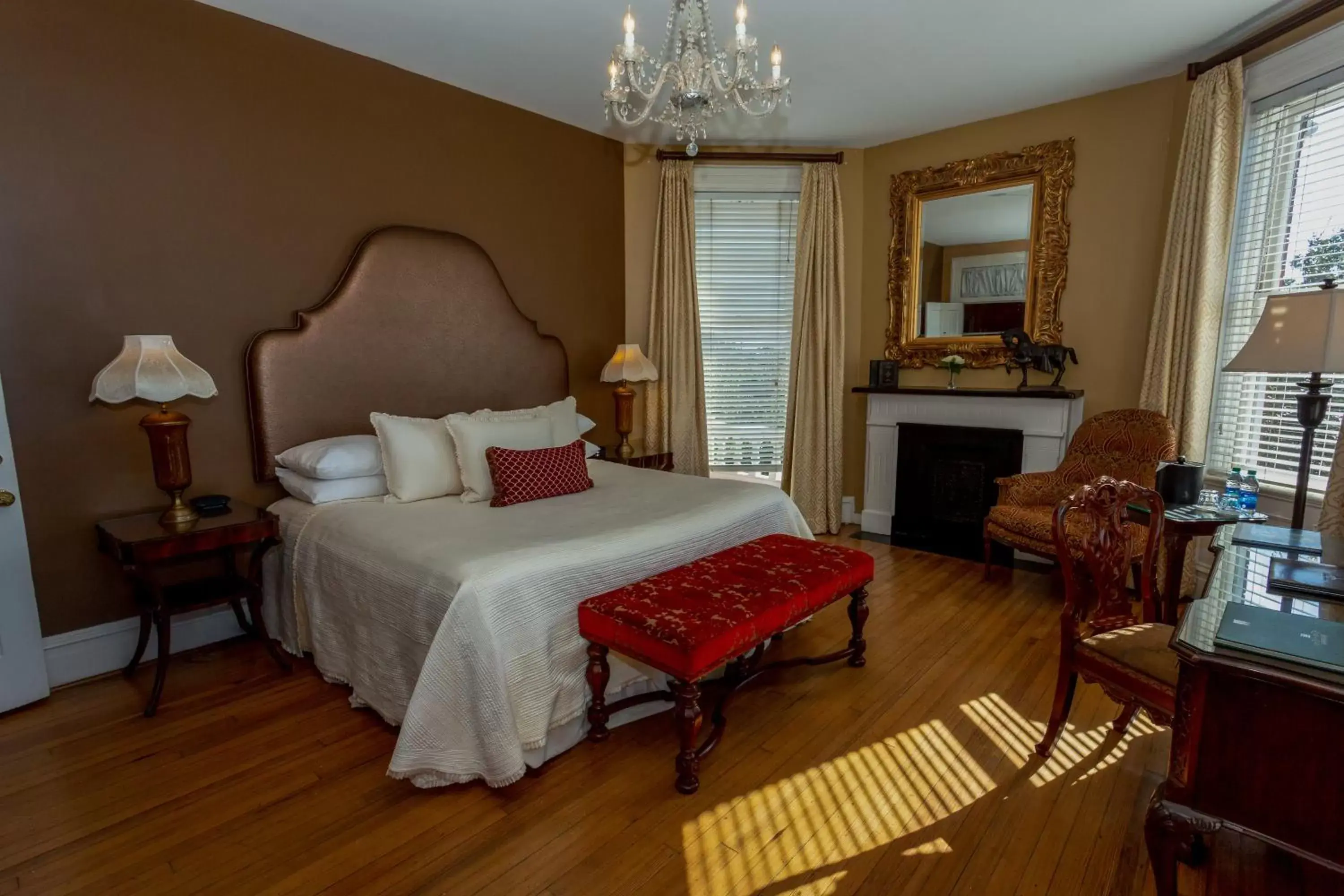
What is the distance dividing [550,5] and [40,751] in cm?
338

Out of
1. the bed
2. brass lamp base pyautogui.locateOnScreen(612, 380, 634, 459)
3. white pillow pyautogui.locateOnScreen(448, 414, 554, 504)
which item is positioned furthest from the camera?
brass lamp base pyautogui.locateOnScreen(612, 380, 634, 459)

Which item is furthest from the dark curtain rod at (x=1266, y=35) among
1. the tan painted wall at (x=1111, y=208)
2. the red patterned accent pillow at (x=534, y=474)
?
the red patterned accent pillow at (x=534, y=474)

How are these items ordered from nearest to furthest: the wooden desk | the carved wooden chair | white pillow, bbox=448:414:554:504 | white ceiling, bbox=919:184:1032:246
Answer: the wooden desk < the carved wooden chair < white pillow, bbox=448:414:554:504 < white ceiling, bbox=919:184:1032:246

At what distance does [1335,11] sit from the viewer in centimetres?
275

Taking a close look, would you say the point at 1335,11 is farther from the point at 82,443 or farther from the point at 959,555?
the point at 82,443

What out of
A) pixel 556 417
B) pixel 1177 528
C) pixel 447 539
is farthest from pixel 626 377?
pixel 1177 528

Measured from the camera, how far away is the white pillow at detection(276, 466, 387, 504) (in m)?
2.88

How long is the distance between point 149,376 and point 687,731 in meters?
2.31

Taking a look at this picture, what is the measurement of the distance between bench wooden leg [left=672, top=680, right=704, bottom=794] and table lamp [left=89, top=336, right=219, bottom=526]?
2.05 meters

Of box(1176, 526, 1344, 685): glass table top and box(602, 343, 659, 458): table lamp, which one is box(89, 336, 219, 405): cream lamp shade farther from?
box(1176, 526, 1344, 685): glass table top

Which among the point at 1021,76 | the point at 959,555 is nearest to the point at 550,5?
the point at 1021,76

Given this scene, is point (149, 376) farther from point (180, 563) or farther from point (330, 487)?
point (180, 563)

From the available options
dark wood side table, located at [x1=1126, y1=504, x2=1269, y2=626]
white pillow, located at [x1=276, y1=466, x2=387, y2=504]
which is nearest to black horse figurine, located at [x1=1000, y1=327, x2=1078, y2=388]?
dark wood side table, located at [x1=1126, y1=504, x2=1269, y2=626]

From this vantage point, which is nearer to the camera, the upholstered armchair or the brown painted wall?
the brown painted wall
